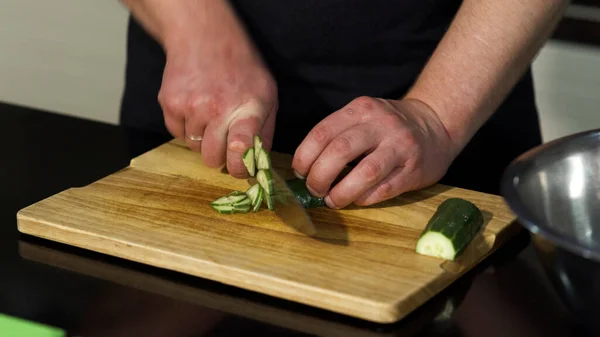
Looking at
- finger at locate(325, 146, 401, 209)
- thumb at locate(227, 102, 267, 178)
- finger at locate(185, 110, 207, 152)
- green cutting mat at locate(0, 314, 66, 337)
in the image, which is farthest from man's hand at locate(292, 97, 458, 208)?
green cutting mat at locate(0, 314, 66, 337)

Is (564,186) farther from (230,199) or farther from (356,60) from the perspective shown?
(356,60)

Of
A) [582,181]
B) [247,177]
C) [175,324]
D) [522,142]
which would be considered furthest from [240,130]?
[522,142]

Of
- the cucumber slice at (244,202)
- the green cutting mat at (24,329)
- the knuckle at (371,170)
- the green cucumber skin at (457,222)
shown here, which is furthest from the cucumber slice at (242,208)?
the green cutting mat at (24,329)

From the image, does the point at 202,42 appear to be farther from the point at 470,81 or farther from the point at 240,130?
the point at 470,81

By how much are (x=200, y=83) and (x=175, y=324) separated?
64 centimetres

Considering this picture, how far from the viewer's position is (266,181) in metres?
1.78

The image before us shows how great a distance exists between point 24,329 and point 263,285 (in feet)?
Result: 1.20

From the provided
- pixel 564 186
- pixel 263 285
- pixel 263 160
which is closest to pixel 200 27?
pixel 263 160

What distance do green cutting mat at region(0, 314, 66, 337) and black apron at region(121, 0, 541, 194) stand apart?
962 millimetres

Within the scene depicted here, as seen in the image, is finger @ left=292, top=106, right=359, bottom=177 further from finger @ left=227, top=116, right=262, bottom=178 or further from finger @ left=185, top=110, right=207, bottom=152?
finger @ left=185, top=110, right=207, bottom=152

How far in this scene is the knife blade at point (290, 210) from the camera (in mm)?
1698

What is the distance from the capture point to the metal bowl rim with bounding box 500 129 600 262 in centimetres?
127

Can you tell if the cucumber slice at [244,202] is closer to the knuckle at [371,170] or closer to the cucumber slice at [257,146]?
the cucumber slice at [257,146]

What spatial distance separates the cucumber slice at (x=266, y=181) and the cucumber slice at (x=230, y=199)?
0.15ft
